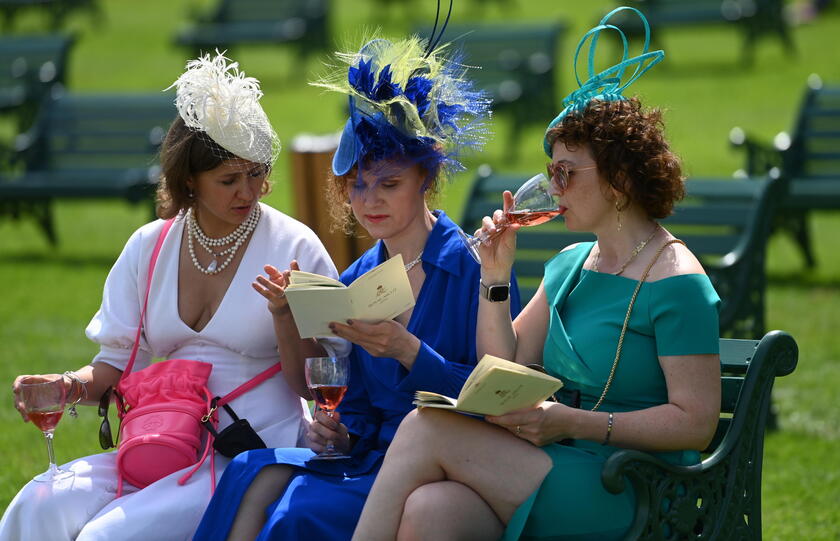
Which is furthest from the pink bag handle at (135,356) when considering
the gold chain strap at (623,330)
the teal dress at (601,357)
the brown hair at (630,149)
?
the brown hair at (630,149)

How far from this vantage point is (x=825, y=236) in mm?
11039

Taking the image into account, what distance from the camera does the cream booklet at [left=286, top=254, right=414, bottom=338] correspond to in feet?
12.2

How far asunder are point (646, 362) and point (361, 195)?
1069mm

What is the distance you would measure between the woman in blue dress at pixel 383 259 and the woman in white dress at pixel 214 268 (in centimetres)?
16

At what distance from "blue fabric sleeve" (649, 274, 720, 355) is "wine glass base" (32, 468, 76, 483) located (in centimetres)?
188

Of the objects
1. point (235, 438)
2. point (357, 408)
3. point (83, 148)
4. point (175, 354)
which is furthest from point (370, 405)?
point (83, 148)

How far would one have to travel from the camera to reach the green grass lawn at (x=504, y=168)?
608 centimetres

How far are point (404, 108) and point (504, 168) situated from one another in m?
9.27

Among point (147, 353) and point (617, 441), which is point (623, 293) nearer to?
point (617, 441)

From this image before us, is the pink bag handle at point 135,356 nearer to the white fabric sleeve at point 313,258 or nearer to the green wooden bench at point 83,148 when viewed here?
the white fabric sleeve at point 313,258

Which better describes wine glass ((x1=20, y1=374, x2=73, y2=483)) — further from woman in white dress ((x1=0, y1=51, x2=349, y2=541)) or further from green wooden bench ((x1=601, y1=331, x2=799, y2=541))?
green wooden bench ((x1=601, y1=331, x2=799, y2=541))

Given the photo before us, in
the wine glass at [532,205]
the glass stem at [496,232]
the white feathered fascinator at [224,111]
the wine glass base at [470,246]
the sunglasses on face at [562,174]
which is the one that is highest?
the white feathered fascinator at [224,111]

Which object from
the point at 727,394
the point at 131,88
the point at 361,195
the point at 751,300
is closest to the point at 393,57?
the point at 361,195

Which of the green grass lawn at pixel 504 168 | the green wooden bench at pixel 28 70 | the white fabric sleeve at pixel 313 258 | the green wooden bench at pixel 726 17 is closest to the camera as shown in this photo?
the white fabric sleeve at pixel 313 258
